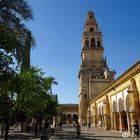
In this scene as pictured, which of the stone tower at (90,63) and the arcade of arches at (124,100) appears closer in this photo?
the arcade of arches at (124,100)

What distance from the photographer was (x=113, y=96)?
32.0 metres

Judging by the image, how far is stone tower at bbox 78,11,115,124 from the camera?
70375 millimetres

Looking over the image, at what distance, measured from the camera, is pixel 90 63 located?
242 feet

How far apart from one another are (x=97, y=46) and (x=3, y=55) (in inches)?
2681

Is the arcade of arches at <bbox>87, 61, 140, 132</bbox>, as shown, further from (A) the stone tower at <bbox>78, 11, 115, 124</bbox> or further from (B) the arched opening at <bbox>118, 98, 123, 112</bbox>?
(A) the stone tower at <bbox>78, 11, 115, 124</bbox>

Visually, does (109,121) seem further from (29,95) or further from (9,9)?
(9,9)

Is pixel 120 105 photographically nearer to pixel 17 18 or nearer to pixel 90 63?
pixel 17 18

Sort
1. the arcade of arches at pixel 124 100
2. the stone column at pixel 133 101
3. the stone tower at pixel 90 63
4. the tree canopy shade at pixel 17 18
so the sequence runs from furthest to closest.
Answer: the stone tower at pixel 90 63 < the arcade of arches at pixel 124 100 < the stone column at pixel 133 101 < the tree canopy shade at pixel 17 18

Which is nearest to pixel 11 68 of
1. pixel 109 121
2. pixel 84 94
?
pixel 109 121

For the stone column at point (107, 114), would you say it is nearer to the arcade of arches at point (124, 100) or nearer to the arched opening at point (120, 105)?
the arcade of arches at point (124, 100)

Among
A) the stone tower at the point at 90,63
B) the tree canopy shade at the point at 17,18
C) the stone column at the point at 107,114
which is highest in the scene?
the stone tower at the point at 90,63

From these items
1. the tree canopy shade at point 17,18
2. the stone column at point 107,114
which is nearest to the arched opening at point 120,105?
the stone column at point 107,114

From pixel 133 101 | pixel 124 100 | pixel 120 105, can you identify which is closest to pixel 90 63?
pixel 120 105

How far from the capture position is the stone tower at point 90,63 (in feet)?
231
